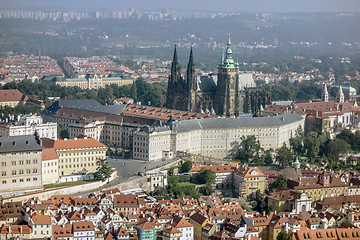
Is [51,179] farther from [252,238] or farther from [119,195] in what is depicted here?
[252,238]

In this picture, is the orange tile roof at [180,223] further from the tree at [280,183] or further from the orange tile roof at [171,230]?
the tree at [280,183]

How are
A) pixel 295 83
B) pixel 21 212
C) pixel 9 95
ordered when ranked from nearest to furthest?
pixel 21 212
pixel 9 95
pixel 295 83

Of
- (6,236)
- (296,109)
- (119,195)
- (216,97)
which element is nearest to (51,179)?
(119,195)

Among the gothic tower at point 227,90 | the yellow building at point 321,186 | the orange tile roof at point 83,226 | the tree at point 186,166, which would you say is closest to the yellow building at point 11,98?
the gothic tower at point 227,90

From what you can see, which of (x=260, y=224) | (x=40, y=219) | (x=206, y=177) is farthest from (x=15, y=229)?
(x=206, y=177)

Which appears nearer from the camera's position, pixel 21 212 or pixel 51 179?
pixel 21 212

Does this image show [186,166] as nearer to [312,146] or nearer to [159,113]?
[159,113]

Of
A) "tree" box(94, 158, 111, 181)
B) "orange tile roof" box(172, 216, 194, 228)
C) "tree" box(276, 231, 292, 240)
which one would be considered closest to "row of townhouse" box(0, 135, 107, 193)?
"tree" box(94, 158, 111, 181)
